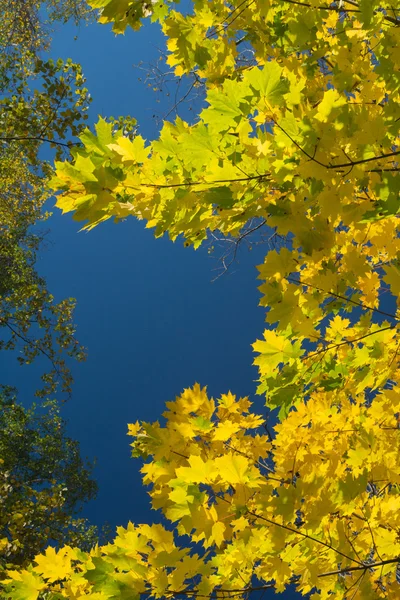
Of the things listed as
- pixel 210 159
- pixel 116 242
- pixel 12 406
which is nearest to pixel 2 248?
pixel 12 406

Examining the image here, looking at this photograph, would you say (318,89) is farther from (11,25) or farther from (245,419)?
(11,25)

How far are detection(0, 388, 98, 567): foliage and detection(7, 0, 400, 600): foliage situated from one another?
293 centimetres

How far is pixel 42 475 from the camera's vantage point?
575 centimetres

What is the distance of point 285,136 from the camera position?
1187 millimetres

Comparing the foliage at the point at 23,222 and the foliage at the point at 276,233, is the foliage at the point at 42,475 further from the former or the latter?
the foliage at the point at 276,233

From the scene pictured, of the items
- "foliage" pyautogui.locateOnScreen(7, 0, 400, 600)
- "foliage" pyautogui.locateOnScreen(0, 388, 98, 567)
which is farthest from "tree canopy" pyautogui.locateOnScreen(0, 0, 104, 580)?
"foliage" pyautogui.locateOnScreen(7, 0, 400, 600)

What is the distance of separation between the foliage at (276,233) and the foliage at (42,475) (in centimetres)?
293

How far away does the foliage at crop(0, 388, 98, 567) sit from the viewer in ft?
14.2

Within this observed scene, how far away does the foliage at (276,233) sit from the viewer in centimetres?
116

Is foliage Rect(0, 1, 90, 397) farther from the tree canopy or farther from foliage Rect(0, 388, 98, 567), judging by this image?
foliage Rect(0, 388, 98, 567)

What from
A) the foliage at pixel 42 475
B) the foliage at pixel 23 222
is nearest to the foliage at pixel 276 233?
the foliage at pixel 23 222

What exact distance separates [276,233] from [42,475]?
5.25 meters

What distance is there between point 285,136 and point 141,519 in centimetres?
1036

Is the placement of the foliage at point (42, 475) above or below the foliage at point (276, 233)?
above
